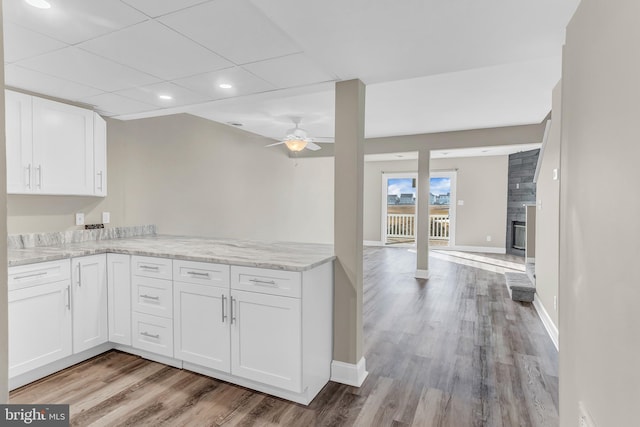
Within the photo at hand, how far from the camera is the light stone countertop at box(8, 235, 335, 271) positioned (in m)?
2.20

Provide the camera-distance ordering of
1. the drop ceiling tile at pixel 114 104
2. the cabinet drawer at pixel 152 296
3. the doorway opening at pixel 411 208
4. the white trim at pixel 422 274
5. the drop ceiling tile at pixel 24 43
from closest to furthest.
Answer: the drop ceiling tile at pixel 24 43 < the cabinet drawer at pixel 152 296 < the drop ceiling tile at pixel 114 104 < the white trim at pixel 422 274 < the doorway opening at pixel 411 208

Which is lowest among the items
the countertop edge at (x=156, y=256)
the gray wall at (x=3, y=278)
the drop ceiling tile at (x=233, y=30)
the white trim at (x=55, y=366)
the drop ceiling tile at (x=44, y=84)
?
the white trim at (x=55, y=366)

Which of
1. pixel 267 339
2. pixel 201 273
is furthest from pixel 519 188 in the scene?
pixel 201 273

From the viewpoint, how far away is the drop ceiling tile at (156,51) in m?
1.85

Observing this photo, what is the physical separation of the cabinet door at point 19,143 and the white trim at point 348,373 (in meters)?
2.85

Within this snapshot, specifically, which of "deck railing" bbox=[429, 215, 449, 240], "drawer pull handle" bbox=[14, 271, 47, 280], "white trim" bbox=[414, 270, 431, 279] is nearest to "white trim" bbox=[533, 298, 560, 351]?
"white trim" bbox=[414, 270, 431, 279]

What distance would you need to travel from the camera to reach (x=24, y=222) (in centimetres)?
279

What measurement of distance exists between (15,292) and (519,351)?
13.0ft

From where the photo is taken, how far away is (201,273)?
2400mm

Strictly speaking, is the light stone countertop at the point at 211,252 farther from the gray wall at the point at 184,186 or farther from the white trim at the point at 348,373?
the white trim at the point at 348,373

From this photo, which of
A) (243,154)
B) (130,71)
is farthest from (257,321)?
(243,154)

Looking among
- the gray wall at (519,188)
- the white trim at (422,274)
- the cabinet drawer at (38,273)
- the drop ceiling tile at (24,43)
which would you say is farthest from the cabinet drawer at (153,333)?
the gray wall at (519,188)

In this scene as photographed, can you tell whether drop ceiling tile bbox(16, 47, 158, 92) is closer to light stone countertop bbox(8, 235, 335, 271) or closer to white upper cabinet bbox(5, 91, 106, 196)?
white upper cabinet bbox(5, 91, 106, 196)

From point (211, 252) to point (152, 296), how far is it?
0.62 m
